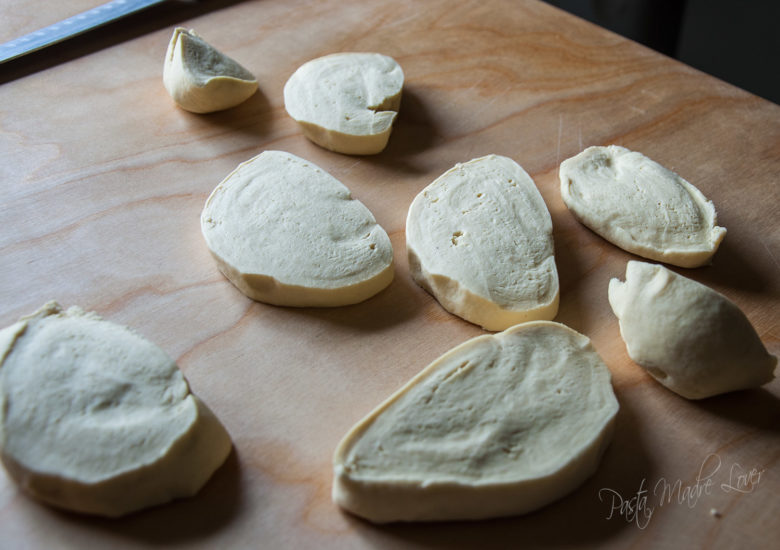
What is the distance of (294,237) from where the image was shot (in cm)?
132

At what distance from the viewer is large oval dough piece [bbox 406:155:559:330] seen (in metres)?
1.25

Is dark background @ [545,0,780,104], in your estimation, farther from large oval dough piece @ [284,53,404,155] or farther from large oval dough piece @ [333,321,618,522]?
large oval dough piece @ [333,321,618,522]

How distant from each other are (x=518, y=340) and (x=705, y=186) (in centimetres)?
66

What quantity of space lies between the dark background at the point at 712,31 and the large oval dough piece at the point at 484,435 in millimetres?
2024

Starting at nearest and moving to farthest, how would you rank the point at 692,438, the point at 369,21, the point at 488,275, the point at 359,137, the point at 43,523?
the point at 43,523
the point at 692,438
the point at 488,275
the point at 359,137
the point at 369,21

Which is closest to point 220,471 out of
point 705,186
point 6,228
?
point 6,228

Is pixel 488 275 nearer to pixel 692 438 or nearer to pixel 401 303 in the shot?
pixel 401 303

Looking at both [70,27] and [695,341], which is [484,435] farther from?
[70,27]

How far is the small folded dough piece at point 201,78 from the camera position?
160 cm

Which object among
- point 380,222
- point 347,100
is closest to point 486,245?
point 380,222

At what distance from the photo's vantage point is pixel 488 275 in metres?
1.27

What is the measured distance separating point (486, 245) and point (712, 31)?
7.61 ft

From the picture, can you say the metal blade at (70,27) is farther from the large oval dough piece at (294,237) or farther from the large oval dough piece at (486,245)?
the large oval dough piece at (486,245)

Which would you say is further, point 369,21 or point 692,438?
point 369,21
